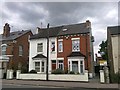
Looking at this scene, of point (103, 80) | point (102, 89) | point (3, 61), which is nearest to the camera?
point (102, 89)

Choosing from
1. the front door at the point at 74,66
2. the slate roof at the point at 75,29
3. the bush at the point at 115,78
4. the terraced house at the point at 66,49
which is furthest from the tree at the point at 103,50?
the bush at the point at 115,78

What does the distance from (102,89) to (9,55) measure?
2576 centimetres

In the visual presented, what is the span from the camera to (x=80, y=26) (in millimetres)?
36812

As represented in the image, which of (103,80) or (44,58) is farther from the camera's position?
(44,58)

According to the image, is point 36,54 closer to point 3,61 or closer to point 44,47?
point 44,47

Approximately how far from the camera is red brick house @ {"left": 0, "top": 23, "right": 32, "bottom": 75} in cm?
3934

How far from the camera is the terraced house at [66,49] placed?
33.0 metres

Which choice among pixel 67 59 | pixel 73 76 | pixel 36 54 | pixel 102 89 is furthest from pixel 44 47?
pixel 102 89

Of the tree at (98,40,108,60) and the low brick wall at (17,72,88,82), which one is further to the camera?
the tree at (98,40,108,60)

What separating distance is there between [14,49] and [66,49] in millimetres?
11069

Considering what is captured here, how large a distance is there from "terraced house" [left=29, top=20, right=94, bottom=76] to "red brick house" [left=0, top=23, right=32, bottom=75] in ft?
12.7

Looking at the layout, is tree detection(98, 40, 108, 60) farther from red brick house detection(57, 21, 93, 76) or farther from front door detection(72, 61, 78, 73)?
front door detection(72, 61, 78, 73)

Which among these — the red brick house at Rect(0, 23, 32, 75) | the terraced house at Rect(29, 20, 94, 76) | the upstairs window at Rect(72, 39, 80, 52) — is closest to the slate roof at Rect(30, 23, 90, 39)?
the terraced house at Rect(29, 20, 94, 76)

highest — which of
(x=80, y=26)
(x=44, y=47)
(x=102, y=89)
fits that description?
(x=80, y=26)
